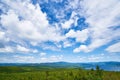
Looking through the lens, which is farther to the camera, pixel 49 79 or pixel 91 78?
pixel 49 79

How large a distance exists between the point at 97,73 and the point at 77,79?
37.3 ft

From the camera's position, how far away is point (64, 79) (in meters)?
78.8

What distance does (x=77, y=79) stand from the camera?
195ft

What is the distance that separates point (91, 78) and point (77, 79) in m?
5.97

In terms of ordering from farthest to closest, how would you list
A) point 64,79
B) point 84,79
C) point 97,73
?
point 64,79 → point 97,73 → point 84,79

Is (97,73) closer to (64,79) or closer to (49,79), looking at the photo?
(64,79)

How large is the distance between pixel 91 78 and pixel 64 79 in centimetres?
2463

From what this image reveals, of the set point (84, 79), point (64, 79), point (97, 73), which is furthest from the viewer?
point (64, 79)

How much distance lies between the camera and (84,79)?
2242 inches

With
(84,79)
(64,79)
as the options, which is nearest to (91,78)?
(84,79)

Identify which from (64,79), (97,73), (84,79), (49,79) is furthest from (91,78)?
(49,79)

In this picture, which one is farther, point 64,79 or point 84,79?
point 64,79

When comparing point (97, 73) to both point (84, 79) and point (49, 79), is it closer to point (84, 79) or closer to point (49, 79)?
point (84, 79)

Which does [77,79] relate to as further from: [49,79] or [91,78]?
[49,79]
